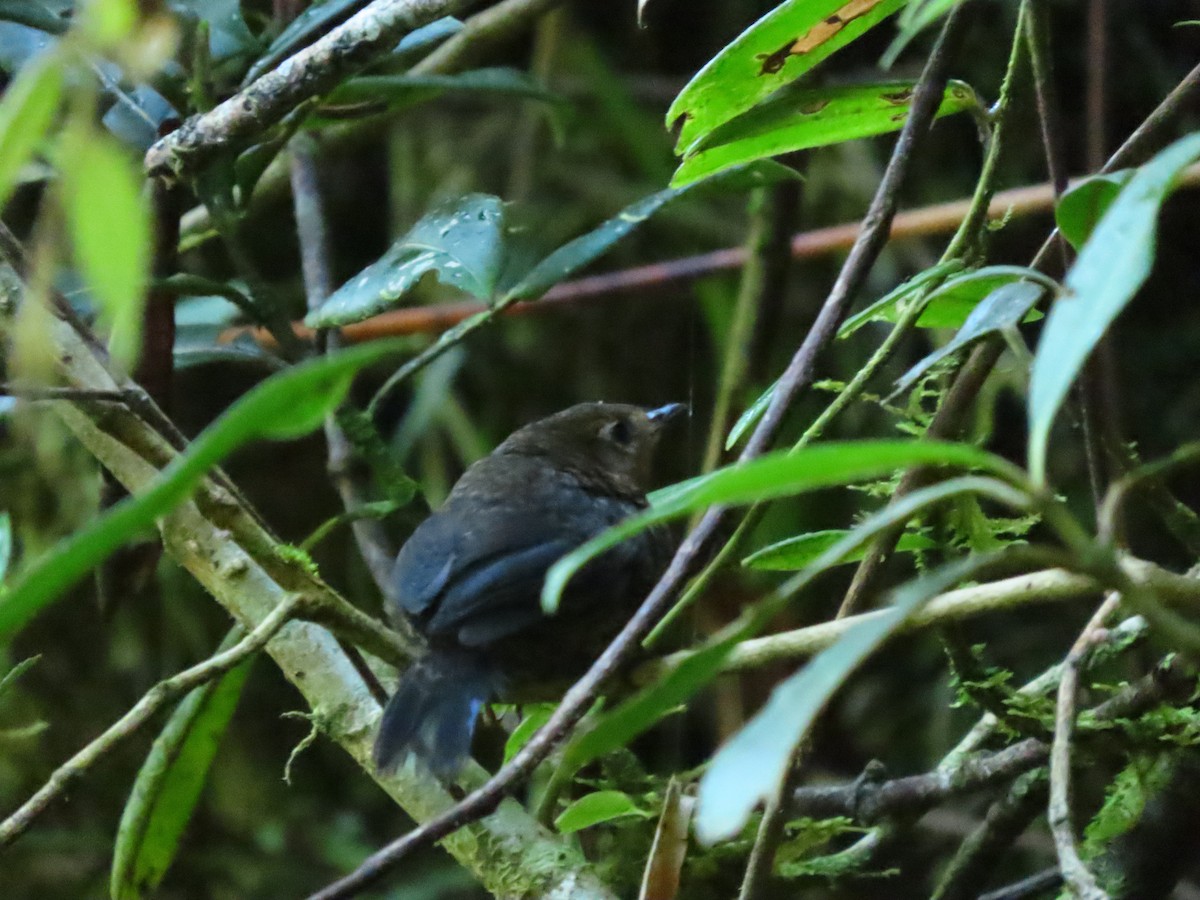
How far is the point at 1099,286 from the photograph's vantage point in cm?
58

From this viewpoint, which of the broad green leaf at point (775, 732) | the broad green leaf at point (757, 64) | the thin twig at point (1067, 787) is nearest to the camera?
the broad green leaf at point (775, 732)

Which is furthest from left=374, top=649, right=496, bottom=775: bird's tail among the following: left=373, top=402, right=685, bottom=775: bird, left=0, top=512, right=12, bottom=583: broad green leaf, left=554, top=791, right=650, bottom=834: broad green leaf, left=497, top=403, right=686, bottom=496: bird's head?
left=497, top=403, right=686, bottom=496: bird's head

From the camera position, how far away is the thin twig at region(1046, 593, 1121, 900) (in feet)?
2.30

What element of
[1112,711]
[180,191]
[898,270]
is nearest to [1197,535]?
[1112,711]

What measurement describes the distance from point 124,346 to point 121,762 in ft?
7.40

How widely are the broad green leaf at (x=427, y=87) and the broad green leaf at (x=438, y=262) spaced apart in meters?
0.23

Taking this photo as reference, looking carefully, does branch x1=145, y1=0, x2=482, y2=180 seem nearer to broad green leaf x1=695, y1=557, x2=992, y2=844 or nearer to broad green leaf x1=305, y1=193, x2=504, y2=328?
broad green leaf x1=305, y1=193, x2=504, y2=328

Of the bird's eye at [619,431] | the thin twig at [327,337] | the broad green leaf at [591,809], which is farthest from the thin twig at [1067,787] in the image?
the bird's eye at [619,431]

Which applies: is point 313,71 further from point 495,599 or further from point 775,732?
point 775,732

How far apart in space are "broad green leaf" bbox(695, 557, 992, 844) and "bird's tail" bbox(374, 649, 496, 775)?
2.34 ft

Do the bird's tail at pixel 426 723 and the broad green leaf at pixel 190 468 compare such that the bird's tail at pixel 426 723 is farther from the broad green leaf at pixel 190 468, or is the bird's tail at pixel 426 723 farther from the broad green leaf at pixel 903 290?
the broad green leaf at pixel 190 468

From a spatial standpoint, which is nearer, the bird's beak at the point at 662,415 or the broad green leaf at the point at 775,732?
the broad green leaf at the point at 775,732

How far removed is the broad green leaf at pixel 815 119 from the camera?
113cm

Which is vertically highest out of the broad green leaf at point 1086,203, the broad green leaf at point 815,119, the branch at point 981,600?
the broad green leaf at point 815,119
